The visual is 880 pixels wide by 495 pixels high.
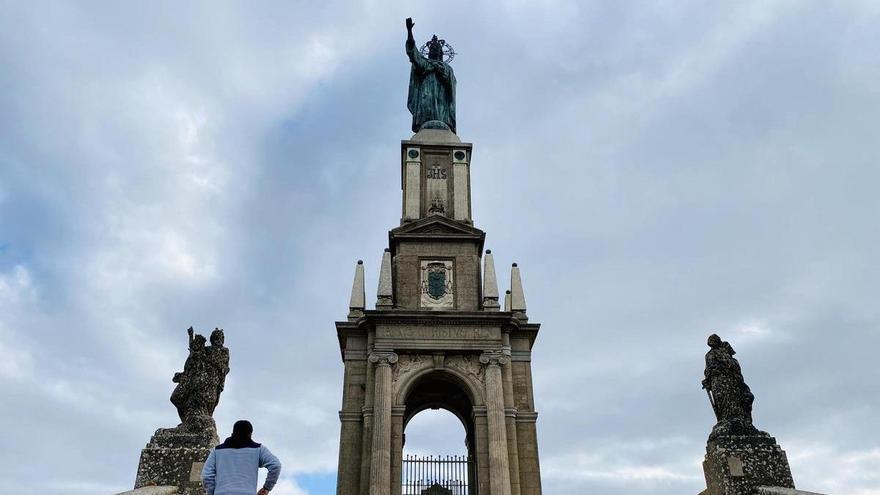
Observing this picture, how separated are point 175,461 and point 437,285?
1516 cm

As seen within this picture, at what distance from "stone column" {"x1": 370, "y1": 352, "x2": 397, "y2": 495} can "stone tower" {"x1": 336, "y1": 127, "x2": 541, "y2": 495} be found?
32mm

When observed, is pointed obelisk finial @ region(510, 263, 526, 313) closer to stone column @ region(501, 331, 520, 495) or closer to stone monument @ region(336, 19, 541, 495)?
stone monument @ region(336, 19, 541, 495)

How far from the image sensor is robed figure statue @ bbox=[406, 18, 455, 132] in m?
31.3

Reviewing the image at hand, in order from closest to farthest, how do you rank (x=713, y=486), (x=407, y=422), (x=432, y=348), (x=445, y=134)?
(x=713, y=486), (x=432, y=348), (x=407, y=422), (x=445, y=134)

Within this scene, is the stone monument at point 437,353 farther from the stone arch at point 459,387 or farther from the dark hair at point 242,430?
the dark hair at point 242,430

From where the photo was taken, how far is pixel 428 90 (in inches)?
1254

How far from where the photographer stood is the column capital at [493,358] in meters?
23.2

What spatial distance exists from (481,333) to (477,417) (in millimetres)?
2911

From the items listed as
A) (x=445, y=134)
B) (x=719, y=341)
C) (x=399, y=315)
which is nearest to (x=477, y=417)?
(x=399, y=315)

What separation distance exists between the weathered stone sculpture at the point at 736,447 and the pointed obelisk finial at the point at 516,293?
41.0 feet

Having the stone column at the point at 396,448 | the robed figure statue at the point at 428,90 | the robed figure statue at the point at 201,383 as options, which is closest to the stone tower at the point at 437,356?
the stone column at the point at 396,448

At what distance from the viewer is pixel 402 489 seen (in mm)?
21359

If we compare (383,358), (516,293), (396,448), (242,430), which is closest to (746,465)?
(242,430)

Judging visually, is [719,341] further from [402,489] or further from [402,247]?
[402,247]
